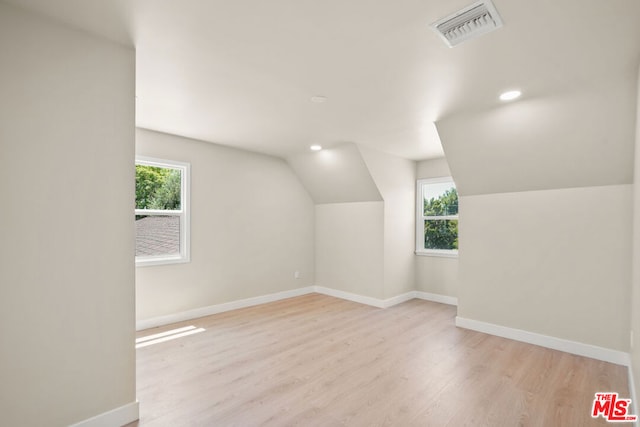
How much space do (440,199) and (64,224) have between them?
4920 mm

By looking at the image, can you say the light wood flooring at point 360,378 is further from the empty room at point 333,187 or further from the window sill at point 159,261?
the window sill at point 159,261

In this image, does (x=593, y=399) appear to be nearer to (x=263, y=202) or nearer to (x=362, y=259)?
(x=362, y=259)

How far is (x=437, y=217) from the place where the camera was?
5238 mm

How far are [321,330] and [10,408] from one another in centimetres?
274

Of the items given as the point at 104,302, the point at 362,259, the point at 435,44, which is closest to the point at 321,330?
the point at 362,259

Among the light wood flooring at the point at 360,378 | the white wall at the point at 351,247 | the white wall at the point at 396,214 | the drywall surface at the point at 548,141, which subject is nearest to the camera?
the light wood flooring at the point at 360,378

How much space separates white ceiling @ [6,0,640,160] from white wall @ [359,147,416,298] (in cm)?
149

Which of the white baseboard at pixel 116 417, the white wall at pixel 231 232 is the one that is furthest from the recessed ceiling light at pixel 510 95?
the white baseboard at pixel 116 417

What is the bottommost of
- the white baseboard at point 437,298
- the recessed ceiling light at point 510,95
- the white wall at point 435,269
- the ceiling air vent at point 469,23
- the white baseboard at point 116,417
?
the white baseboard at point 437,298

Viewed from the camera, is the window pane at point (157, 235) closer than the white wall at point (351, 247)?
Yes

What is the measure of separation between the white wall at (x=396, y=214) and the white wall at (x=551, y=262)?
1.17m

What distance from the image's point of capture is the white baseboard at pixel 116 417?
185cm

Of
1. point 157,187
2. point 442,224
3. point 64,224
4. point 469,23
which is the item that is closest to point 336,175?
point 442,224

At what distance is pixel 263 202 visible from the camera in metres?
5.07
